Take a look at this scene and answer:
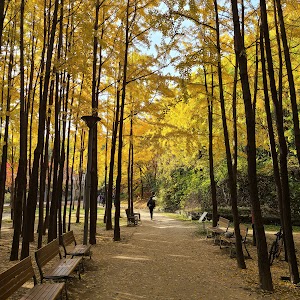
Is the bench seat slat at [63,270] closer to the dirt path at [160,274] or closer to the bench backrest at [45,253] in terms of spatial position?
the bench backrest at [45,253]

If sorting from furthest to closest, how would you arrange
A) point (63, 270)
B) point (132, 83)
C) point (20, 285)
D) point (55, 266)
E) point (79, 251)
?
point (132, 83) → point (79, 251) → point (55, 266) → point (63, 270) → point (20, 285)

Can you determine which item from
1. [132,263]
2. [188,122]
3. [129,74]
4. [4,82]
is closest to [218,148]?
[188,122]

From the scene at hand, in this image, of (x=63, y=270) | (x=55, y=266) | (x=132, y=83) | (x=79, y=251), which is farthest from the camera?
(x=132, y=83)

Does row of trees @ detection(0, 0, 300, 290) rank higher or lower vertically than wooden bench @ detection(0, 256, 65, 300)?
higher

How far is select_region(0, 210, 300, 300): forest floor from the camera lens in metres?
5.25

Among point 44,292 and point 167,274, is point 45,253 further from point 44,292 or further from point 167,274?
point 167,274

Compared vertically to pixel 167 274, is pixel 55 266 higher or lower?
higher

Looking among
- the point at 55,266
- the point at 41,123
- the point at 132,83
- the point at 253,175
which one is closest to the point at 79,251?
the point at 55,266

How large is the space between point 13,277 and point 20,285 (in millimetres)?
252

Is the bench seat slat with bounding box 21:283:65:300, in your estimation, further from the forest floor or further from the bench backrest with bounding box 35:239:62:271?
the forest floor

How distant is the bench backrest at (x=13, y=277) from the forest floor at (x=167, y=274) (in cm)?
107

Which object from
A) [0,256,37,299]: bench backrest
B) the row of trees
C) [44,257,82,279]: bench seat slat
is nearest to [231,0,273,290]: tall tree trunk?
the row of trees

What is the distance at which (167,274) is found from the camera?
258 inches

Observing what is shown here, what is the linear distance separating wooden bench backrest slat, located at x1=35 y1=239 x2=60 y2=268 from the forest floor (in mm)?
668
